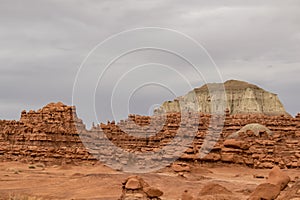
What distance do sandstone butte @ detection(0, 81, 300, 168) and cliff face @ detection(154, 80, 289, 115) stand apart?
46.9 meters

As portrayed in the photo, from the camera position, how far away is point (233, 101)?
106m

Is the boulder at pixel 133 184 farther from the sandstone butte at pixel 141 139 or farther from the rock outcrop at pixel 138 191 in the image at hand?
the sandstone butte at pixel 141 139

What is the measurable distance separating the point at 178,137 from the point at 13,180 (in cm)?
1998

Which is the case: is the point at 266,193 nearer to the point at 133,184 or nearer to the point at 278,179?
the point at 278,179

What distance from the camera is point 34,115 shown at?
4403 cm

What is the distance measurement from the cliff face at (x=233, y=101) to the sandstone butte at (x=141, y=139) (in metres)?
46.9

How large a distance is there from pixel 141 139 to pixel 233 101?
207 feet

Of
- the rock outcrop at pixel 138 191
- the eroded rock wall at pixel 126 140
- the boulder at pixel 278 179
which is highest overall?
the eroded rock wall at pixel 126 140

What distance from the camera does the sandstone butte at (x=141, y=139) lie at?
1380 inches

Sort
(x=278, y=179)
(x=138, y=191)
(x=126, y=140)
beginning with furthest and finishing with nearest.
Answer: (x=126, y=140) → (x=138, y=191) → (x=278, y=179)

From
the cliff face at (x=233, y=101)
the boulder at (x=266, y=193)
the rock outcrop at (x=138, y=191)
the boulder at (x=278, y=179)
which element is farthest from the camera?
the cliff face at (x=233, y=101)

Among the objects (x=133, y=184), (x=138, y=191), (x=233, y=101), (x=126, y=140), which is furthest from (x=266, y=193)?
(x=233, y=101)

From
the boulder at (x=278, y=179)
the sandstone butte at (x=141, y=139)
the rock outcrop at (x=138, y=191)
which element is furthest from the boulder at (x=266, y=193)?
the sandstone butte at (x=141, y=139)

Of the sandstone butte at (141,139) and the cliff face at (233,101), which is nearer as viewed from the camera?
the sandstone butte at (141,139)
